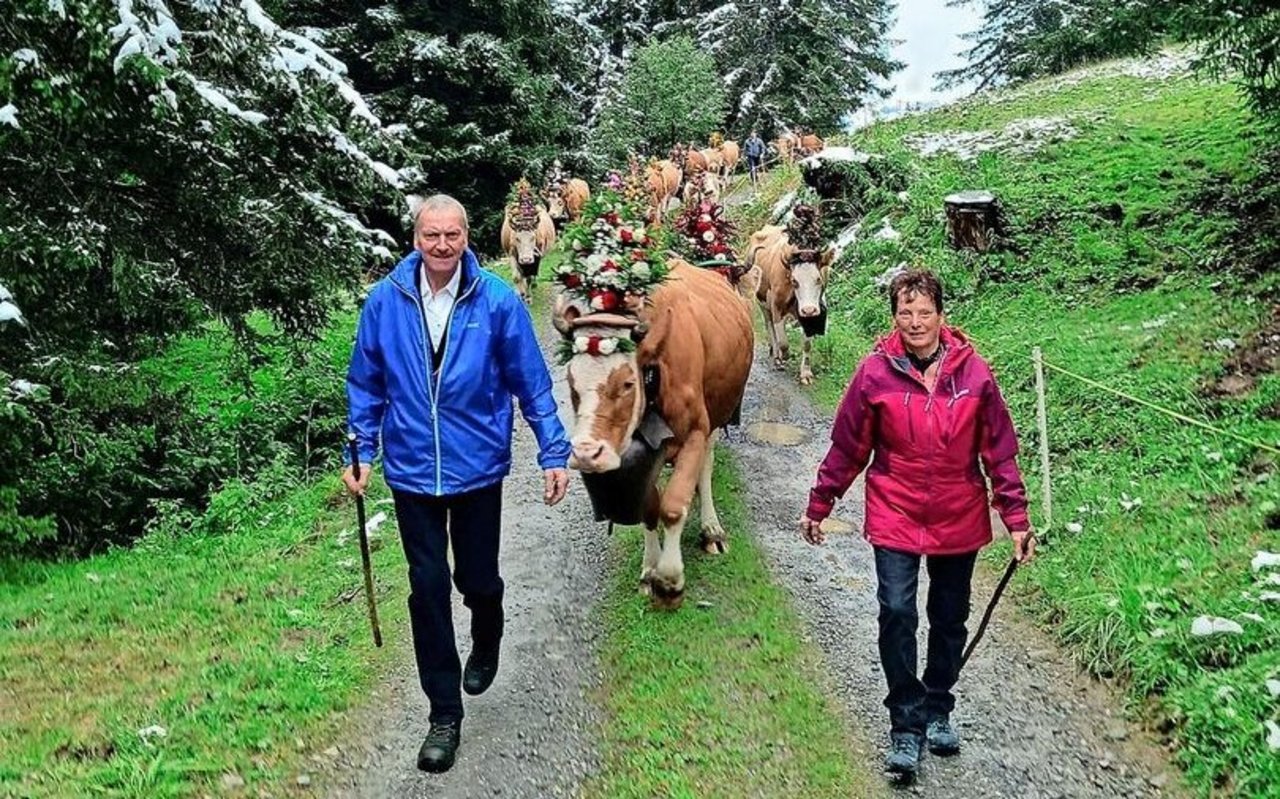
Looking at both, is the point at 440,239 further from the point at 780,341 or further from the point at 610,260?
the point at 780,341

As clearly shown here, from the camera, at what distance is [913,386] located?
4.41 metres

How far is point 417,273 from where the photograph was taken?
15.2 ft

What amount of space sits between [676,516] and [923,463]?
2.09 meters

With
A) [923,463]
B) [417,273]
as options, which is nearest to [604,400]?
[417,273]

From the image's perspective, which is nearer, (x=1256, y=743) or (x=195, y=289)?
(x=1256, y=743)

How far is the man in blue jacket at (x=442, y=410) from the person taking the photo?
454 cm

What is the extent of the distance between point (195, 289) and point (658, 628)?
5628 mm

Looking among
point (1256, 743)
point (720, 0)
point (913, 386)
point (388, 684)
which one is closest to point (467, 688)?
point (388, 684)

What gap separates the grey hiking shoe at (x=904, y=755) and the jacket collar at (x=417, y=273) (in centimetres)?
281

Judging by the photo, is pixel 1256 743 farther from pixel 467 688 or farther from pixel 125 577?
pixel 125 577

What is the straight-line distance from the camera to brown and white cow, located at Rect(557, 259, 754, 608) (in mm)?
5500

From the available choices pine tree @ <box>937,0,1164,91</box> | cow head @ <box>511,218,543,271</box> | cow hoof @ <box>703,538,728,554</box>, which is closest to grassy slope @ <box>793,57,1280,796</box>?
cow hoof @ <box>703,538,728,554</box>

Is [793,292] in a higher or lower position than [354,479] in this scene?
lower

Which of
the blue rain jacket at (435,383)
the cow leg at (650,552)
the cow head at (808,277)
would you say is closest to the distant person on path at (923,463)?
the blue rain jacket at (435,383)
